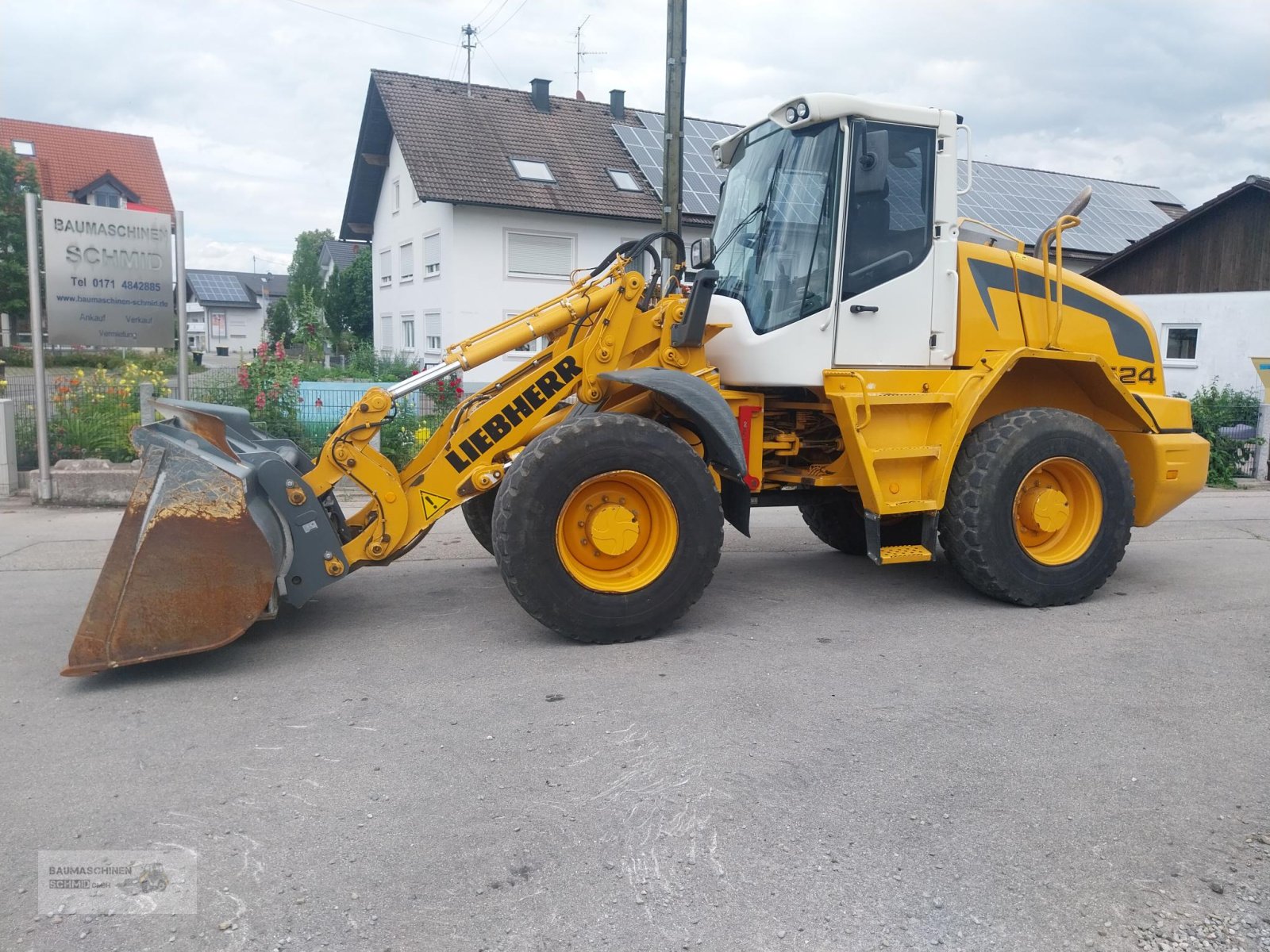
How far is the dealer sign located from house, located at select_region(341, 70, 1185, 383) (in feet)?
35.1

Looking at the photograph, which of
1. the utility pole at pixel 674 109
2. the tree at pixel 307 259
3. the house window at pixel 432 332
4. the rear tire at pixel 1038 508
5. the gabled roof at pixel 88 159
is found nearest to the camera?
the rear tire at pixel 1038 508

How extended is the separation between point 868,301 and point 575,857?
12.3 ft

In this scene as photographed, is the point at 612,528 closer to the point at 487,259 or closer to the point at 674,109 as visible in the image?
the point at 674,109

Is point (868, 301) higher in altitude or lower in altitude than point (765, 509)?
higher

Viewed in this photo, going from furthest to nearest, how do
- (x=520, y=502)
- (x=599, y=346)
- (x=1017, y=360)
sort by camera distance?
(x=1017, y=360)
(x=599, y=346)
(x=520, y=502)

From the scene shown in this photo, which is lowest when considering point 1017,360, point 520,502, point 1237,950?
point 1237,950

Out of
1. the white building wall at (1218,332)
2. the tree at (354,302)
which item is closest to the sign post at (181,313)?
the white building wall at (1218,332)

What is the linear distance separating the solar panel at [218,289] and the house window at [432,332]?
190 ft

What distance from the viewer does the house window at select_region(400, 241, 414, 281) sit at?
1004 inches

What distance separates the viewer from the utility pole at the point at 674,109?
10.2 metres

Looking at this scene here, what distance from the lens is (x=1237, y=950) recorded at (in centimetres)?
282

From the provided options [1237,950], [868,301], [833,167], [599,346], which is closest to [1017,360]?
[868,301]

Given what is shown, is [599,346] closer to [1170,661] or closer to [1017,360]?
[1017,360]

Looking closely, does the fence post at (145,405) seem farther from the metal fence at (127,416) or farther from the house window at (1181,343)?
the house window at (1181,343)
